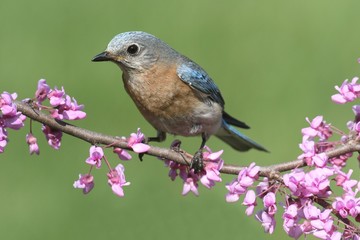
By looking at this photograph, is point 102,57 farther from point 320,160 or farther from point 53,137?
point 320,160

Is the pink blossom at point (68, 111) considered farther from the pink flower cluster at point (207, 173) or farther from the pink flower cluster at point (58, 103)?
the pink flower cluster at point (207, 173)

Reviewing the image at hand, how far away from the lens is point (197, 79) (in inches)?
204

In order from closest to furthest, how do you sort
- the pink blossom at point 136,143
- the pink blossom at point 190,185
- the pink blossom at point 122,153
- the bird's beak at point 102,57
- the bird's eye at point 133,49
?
the pink blossom at point 136,143 → the pink blossom at point 122,153 → the pink blossom at point 190,185 → the bird's beak at point 102,57 → the bird's eye at point 133,49

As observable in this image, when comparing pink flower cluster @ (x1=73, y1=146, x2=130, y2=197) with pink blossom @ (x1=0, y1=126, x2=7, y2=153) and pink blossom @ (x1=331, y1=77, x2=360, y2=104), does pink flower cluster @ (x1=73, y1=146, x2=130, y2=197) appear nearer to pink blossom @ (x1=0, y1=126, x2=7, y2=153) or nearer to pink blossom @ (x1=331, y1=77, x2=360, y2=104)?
pink blossom @ (x1=0, y1=126, x2=7, y2=153)

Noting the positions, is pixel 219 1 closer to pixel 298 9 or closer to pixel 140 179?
pixel 298 9

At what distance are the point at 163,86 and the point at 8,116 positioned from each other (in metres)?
1.61

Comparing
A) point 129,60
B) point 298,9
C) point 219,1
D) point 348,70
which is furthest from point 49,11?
point 129,60

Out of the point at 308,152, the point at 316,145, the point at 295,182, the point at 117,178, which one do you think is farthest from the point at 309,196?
the point at 117,178

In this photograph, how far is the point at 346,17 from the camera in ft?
33.4

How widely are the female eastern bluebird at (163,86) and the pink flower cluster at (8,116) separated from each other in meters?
1.30

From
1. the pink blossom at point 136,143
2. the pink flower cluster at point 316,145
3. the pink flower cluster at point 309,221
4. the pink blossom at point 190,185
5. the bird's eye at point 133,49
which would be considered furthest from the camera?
the bird's eye at point 133,49

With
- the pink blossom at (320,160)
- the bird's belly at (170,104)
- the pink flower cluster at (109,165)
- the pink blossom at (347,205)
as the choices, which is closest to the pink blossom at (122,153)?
the pink flower cluster at (109,165)

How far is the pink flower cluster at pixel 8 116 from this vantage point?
11.5ft

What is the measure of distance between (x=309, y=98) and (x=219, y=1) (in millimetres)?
2274
